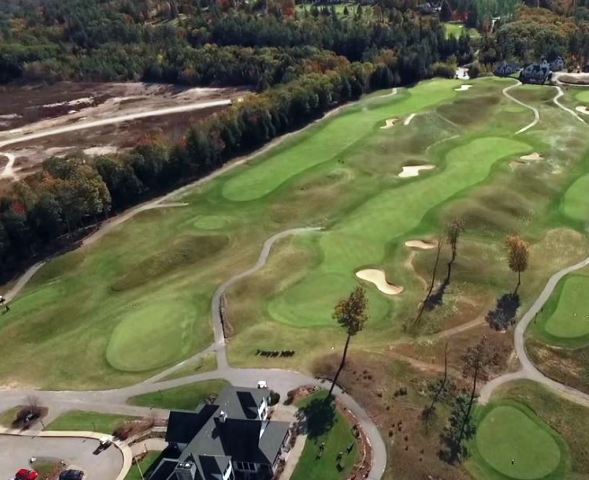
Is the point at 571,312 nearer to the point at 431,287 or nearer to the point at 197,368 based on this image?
the point at 431,287

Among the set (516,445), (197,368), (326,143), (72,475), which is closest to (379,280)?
(197,368)

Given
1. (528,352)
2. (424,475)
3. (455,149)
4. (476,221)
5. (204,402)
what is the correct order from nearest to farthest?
(424,475)
(204,402)
(528,352)
(476,221)
(455,149)

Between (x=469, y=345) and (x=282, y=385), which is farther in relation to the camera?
(x=469, y=345)

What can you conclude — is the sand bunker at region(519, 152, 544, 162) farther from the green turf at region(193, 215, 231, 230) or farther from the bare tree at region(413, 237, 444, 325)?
the green turf at region(193, 215, 231, 230)

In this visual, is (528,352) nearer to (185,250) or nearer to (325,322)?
(325,322)

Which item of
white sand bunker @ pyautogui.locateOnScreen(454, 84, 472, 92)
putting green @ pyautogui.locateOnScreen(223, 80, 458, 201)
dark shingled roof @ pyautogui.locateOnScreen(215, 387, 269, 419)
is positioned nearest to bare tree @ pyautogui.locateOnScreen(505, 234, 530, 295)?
dark shingled roof @ pyautogui.locateOnScreen(215, 387, 269, 419)

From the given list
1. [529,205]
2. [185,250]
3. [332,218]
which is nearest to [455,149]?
[529,205]

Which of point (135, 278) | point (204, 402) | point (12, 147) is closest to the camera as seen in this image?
point (204, 402)
